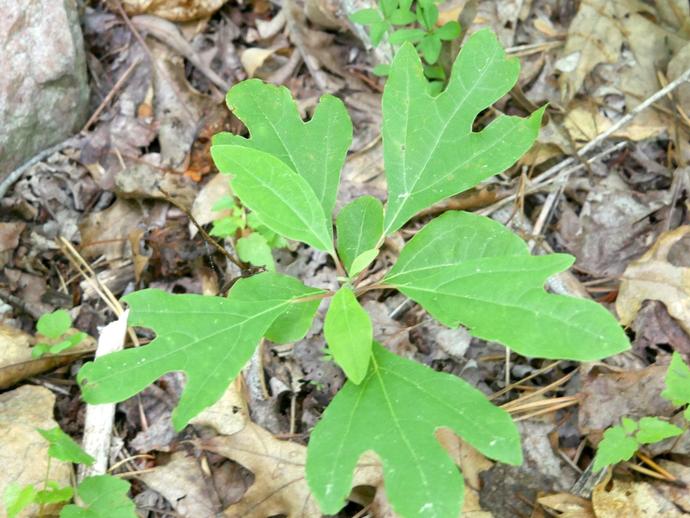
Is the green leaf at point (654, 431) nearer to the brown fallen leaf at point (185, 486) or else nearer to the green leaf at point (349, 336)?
the green leaf at point (349, 336)

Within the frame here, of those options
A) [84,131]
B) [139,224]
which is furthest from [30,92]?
[139,224]

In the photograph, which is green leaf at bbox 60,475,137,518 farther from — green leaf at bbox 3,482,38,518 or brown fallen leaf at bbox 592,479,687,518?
brown fallen leaf at bbox 592,479,687,518

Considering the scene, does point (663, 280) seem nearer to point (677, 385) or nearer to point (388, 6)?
point (677, 385)

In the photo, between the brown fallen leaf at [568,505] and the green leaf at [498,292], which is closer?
the green leaf at [498,292]

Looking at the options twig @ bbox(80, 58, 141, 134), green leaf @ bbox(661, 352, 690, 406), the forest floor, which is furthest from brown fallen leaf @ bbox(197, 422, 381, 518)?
twig @ bbox(80, 58, 141, 134)

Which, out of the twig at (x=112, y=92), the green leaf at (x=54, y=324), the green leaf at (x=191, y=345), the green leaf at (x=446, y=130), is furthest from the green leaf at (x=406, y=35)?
the green leaf at (x=54, y=324)
